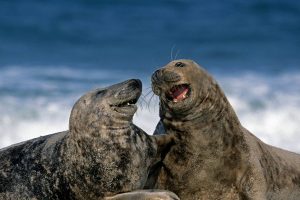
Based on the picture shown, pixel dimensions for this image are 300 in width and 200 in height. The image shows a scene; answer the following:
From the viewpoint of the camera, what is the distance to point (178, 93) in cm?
1200

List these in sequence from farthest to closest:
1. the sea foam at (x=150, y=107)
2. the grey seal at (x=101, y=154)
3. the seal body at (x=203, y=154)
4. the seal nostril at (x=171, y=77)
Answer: the sea foam at (x=150, y=107), the seal body at (x=203, y=154), the seal nostril at (x=171, y=77), the grey seal at (x=101, y=154)

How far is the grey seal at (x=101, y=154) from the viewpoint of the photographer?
1138 centimetres

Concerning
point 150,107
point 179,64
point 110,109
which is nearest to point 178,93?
point 179,64

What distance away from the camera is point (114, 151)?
11375mm

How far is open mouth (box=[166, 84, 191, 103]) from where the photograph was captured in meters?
11.9

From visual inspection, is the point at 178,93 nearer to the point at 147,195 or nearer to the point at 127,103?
the point at 127,103

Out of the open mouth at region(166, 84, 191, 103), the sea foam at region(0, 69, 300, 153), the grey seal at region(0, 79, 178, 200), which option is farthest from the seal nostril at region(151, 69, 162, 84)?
the sea foam at region(0, 69, 300, 153)

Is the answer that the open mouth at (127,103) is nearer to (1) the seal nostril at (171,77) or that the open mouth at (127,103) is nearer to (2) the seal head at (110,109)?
(2) the seal head at (110,109)

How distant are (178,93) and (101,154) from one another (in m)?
1.25

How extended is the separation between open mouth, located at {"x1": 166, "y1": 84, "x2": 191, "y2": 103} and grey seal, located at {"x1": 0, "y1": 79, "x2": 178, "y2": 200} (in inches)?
19.4

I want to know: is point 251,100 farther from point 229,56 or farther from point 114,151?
point 114,151

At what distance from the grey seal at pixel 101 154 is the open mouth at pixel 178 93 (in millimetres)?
493

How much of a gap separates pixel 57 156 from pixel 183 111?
1.54 meters

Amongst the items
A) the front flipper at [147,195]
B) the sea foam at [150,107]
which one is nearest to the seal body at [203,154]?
the front flipper at [147,195]
